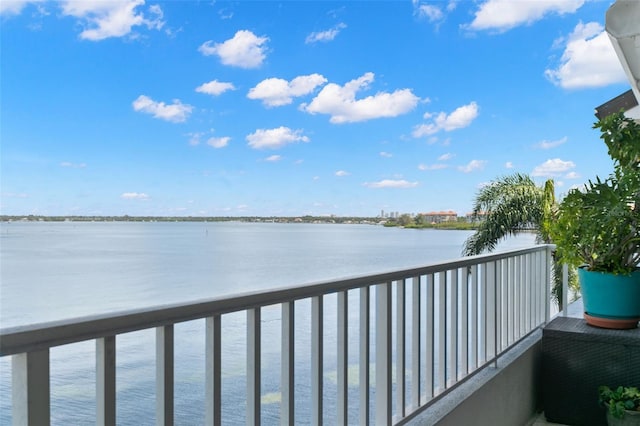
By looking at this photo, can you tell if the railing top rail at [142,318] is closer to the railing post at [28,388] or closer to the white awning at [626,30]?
the railing post at [28,388]

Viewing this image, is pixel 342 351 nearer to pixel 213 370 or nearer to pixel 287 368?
pixel 287 368

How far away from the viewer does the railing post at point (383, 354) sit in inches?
75.0

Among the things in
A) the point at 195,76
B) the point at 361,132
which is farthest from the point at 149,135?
the point at 361,132

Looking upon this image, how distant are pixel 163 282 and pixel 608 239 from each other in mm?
21109

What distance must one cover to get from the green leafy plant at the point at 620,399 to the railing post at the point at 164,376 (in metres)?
2.77

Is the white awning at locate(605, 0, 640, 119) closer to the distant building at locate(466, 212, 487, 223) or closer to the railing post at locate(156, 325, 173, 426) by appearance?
the railing post at locate(156, 325, 173, 426)

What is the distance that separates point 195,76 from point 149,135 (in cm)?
593

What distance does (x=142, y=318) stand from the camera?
1.04 meters

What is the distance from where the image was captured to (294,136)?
41531 millimetres

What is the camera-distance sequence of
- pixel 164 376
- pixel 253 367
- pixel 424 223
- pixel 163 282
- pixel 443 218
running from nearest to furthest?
pixel 164 376 → pixel 253 367 → pixel 443 218 → pixel 424 223 → pixel 163 282

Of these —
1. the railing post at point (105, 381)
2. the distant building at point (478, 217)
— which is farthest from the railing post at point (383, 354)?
the distant building at point (478, 217)

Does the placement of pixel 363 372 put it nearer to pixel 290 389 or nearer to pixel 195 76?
pixel 290 389

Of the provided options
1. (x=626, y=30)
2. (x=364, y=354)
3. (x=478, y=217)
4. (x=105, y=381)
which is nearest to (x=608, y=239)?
(x=626, y=30)

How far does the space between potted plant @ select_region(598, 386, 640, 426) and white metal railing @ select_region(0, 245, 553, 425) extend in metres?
0.59
